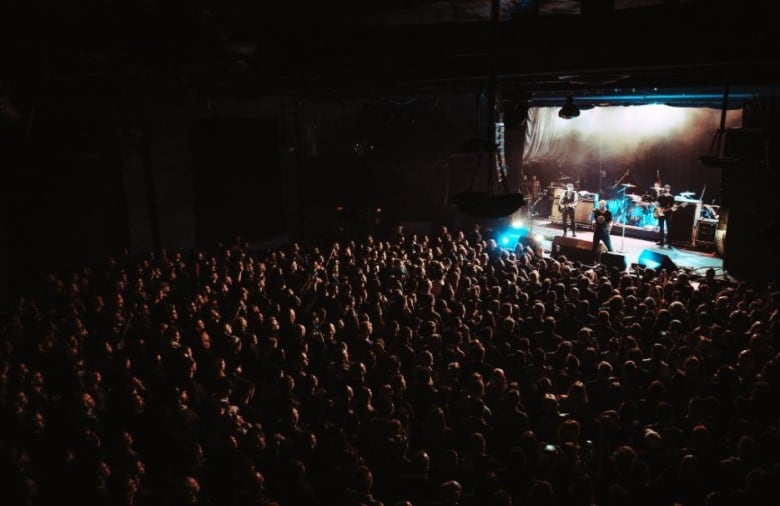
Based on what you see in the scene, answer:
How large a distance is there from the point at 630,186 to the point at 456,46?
43.6 ft

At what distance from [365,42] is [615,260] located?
24.7 ft

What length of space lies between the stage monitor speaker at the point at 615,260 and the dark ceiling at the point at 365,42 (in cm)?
485

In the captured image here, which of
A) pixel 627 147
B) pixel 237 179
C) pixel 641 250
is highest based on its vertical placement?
pixel 627 147

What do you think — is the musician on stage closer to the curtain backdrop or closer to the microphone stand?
the microphone stand

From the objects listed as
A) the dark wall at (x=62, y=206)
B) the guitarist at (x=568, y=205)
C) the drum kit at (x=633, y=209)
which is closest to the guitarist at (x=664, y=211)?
the drum kit at (x=633, y=209)

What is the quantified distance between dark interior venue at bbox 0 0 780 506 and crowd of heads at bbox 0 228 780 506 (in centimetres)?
3

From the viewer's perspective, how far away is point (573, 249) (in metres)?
12.3

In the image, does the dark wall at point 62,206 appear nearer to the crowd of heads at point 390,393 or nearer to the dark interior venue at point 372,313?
the dark interior venue at point 372,313

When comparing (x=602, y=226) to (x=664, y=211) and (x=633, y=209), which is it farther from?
(x=633, y=209)

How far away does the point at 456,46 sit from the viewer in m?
4.25

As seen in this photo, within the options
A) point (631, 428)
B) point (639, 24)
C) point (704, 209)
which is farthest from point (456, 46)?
point (704, 209)

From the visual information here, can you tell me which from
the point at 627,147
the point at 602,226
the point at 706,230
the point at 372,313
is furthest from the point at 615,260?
the point at 627,147

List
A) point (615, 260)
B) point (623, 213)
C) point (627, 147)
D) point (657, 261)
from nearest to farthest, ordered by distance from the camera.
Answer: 1. point (615, 260)
2. point (657, 261)
3. point (623, 213)
4. point (627, 147)

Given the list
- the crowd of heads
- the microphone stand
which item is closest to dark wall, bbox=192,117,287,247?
the crowd of heads
